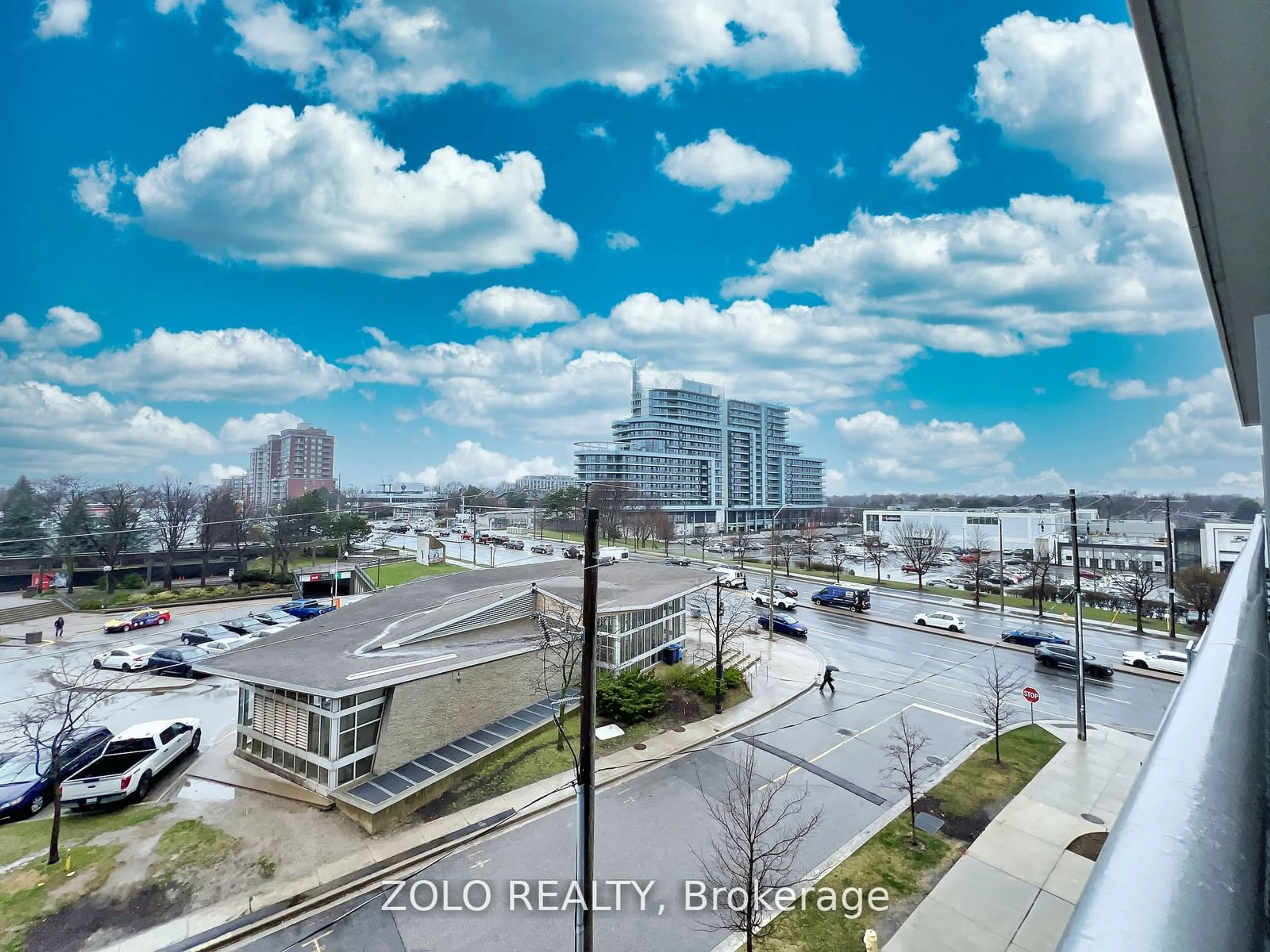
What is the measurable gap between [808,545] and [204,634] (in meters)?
50.6

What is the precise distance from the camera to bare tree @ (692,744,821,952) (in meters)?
10.0

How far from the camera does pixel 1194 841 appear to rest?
86 centimetres

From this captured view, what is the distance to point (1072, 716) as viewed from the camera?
1975 centimetres

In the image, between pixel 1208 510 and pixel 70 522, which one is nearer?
pixel 1208 510

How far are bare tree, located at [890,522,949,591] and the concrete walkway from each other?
27.7 meters

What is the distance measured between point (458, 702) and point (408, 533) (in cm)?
6720

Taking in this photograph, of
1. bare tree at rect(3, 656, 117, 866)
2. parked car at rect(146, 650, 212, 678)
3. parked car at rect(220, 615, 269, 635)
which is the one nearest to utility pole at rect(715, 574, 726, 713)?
bare tree at rect(3, 656, 117, 866)

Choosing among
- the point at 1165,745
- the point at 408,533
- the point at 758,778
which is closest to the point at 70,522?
the point at 408,533

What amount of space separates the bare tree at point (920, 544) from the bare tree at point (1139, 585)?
1162cm

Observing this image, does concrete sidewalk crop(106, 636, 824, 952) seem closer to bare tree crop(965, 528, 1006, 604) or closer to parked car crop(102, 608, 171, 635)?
bare tree crop(965, 528, 1006, 604)

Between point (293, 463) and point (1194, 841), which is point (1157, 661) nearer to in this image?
point (1194, 841)

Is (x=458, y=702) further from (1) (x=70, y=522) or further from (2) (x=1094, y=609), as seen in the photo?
(1) (x=70, y=522)

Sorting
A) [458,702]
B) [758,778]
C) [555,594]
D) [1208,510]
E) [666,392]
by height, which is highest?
[666,392]

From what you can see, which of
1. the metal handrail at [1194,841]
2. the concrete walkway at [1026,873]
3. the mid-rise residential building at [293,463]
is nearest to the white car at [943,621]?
the concrete walkway at [1026,873]
